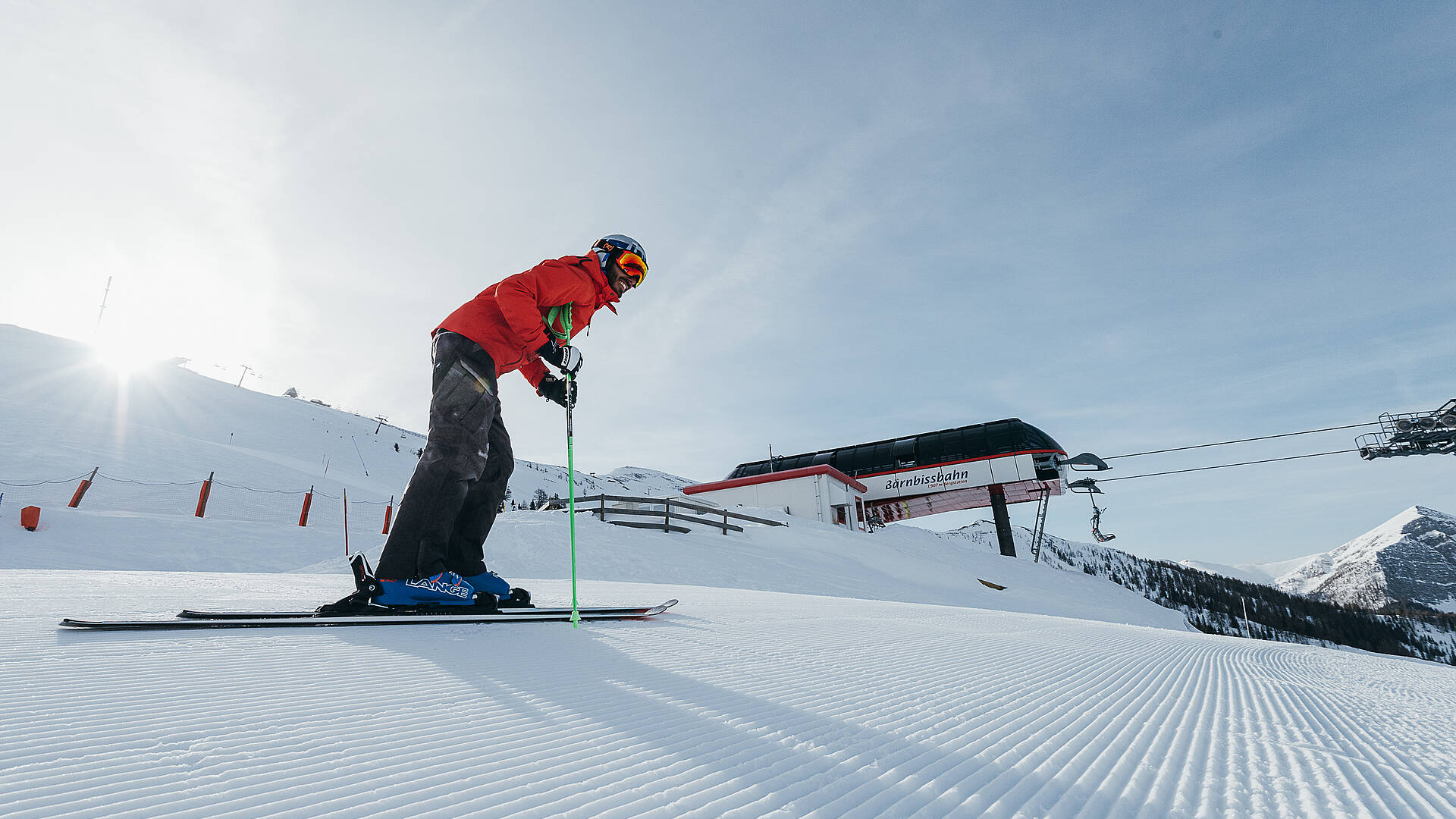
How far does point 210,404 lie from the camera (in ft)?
137

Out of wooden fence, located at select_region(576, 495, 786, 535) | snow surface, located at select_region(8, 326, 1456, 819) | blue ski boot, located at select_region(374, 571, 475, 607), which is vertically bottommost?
snow surface, located at select_region(8, 326, 1456, 819)

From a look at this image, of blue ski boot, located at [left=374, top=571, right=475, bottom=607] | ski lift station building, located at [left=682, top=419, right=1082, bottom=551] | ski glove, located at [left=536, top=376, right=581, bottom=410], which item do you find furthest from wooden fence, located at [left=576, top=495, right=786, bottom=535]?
blue ski boot, located at [left=374, top=571, right=475, bottom=607]

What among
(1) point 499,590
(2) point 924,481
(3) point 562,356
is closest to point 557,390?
(3) point 562,356

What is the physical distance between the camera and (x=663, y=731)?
1.28 m

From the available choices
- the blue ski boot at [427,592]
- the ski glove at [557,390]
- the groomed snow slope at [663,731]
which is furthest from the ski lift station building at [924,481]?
the groomed snow slope at [663,731]

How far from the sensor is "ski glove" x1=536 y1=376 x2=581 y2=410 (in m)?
3.89

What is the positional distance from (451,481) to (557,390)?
0.98 m

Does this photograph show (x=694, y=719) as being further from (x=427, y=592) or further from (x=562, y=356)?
(x=562, y=356)

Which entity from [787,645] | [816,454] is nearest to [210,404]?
[816,454]

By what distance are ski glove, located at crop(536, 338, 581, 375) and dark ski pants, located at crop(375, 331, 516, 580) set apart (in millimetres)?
399

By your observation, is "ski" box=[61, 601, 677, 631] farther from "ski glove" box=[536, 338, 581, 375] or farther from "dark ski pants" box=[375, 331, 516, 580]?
"ski glove" box=[536, 338, 581, 375]

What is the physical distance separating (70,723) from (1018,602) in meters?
16.1

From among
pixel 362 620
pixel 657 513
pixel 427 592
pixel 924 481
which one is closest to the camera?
pixel 362 620

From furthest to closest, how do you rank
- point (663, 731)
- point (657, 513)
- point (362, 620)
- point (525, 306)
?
point (657, 513)
point (525, 306)
point (362, 620)
point (663, 731)
